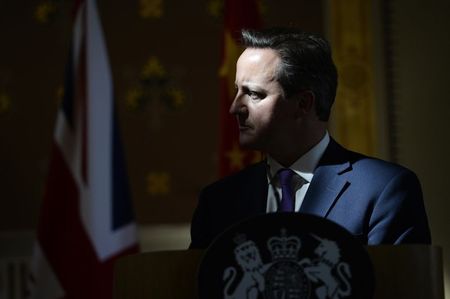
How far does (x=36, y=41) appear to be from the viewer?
11.4 ft

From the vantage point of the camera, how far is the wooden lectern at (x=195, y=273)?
3.60 ft

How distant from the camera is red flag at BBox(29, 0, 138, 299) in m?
3.03

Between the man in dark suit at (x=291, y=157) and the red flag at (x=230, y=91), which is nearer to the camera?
the man in dark suit at (x=291, y=157)

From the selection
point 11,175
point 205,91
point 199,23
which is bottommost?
point 11,175

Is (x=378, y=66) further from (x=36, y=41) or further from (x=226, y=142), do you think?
(x=36, y=41)

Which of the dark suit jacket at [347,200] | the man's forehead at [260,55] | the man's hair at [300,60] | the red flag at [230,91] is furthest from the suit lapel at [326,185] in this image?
the red flag at [230,91]

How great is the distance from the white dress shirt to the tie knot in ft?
0.05

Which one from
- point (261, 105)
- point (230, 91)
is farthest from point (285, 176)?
point (230, 91)

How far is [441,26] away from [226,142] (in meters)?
1.19

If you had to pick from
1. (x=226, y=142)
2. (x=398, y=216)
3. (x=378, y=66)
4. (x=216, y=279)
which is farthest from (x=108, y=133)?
(x=216, y=279)

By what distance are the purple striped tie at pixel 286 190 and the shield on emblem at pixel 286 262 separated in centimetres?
45

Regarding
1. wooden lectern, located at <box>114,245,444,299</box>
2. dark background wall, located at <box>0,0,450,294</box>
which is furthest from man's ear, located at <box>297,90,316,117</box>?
dark background wall, located at <box>0,0,450,294</box>

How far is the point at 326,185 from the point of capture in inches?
60.9

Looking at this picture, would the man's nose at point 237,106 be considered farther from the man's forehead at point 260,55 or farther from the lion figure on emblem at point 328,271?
→ the lion figure on emblem at point 328,271
